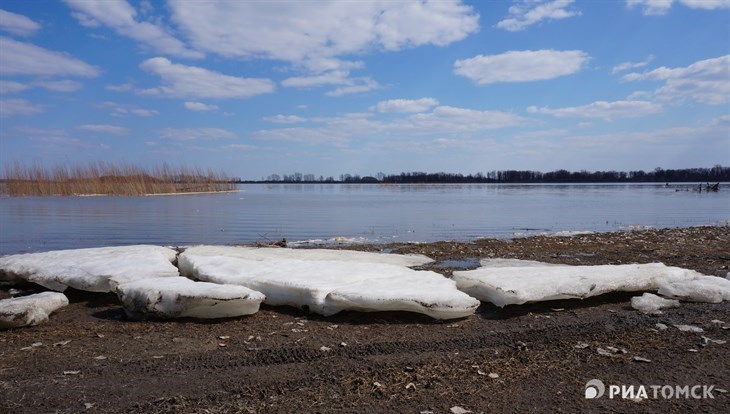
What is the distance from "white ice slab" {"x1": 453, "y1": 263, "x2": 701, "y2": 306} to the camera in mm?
6367

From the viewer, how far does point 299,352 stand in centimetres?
482

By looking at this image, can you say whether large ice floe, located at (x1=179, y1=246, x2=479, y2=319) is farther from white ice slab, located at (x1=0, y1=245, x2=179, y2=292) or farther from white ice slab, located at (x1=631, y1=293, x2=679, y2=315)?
white ice slab, located at (x1=631, y1=293, x2=679, y2=315)

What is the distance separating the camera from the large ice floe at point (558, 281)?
20.9 feet

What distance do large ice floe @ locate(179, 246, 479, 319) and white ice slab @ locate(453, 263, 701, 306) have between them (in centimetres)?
44

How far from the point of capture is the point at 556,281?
6738mm

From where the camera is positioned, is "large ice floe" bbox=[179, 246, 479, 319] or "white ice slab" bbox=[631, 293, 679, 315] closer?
"large ice floe" bbox=[179, 246, 479, 319]

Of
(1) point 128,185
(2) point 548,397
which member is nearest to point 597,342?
(2) point 548,397

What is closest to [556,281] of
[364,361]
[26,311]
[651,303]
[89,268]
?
[651,303]

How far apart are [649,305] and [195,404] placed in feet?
18.6

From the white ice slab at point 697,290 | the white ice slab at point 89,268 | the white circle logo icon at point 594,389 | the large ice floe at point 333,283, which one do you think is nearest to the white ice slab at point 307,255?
the large ice floe at point 333,283

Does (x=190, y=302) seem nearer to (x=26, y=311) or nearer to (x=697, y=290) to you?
(x=26, y=311)

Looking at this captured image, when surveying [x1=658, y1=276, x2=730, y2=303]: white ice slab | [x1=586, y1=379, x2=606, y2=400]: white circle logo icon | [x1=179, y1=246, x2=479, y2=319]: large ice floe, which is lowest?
[x1=586, y1=379, x2=606, y2=400]: white circle logo icon

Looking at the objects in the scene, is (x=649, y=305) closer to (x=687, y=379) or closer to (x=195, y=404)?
(x=687, y=379)

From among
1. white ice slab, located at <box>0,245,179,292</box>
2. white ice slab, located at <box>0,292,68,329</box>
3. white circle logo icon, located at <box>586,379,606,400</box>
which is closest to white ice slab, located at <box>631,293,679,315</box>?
white circle logo icon, located at <box>586,379,606,400</box>
